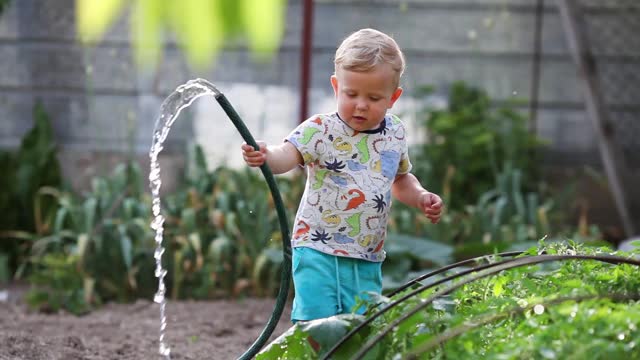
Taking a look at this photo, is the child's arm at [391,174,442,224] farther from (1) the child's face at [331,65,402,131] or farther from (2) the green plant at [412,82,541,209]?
(2) the green plant at [412,82,541,209]

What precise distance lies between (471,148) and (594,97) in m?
0.79

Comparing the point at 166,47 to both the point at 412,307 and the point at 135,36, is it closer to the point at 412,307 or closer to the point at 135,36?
the point at 135,36

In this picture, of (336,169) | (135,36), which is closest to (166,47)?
(135,36)

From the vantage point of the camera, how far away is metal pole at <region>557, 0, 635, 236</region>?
6305 millimetres

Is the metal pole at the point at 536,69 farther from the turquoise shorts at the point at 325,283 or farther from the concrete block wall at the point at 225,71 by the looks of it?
the turquoise shorts at the point at 325,283

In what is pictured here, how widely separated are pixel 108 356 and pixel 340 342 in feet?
6.17

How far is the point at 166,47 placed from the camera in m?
6.52

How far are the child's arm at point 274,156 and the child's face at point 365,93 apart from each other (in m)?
0.17

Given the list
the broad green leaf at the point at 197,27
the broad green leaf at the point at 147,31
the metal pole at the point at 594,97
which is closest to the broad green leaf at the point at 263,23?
the broad green leaf at the point at 197,27

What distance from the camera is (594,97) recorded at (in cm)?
631

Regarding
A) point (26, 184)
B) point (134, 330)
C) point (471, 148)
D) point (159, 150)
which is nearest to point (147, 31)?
point (26, 184)

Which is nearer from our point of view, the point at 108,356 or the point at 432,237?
the point at 108,356

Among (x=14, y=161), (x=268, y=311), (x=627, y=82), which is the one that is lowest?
(x=268, y=311)

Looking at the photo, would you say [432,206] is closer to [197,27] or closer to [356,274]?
[356,274]
